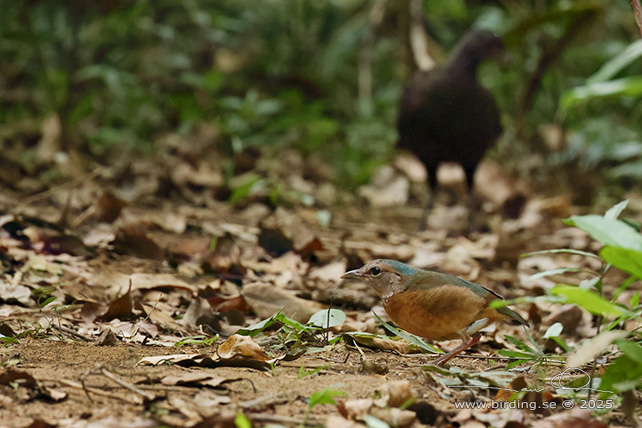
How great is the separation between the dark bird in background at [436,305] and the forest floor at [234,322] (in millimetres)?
137

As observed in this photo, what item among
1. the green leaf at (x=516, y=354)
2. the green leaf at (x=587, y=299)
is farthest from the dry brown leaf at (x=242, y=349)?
the green leaf at (x=587, y=299)

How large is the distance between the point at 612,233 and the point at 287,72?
23.1 ft

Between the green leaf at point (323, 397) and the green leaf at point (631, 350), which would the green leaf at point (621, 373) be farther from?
the green leaf at point (323, 397)

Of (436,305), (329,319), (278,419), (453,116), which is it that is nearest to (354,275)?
(329,319)

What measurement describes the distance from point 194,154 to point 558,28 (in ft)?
12.7

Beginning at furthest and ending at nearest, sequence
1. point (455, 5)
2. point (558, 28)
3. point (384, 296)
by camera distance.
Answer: point (455, 5) < point (558, 28) < point (384, 296)

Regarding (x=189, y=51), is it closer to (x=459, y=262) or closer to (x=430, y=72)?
(x=430, y=72)

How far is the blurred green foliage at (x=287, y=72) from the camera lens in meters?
6.48

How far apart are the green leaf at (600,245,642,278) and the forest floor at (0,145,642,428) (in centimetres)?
37

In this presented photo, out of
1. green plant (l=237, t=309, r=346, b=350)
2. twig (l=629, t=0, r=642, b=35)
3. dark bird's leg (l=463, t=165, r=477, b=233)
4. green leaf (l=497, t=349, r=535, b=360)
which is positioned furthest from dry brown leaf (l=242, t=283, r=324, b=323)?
dark bird's leg (l=463, t=165, r=477, b=233)

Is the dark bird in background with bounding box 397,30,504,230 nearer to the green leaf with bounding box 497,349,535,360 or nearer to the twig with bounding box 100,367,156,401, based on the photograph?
the green leaf with bounding box 497,349,535,360

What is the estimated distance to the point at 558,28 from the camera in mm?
7160

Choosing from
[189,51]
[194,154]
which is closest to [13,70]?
[189,51]

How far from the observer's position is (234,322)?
2664mm
